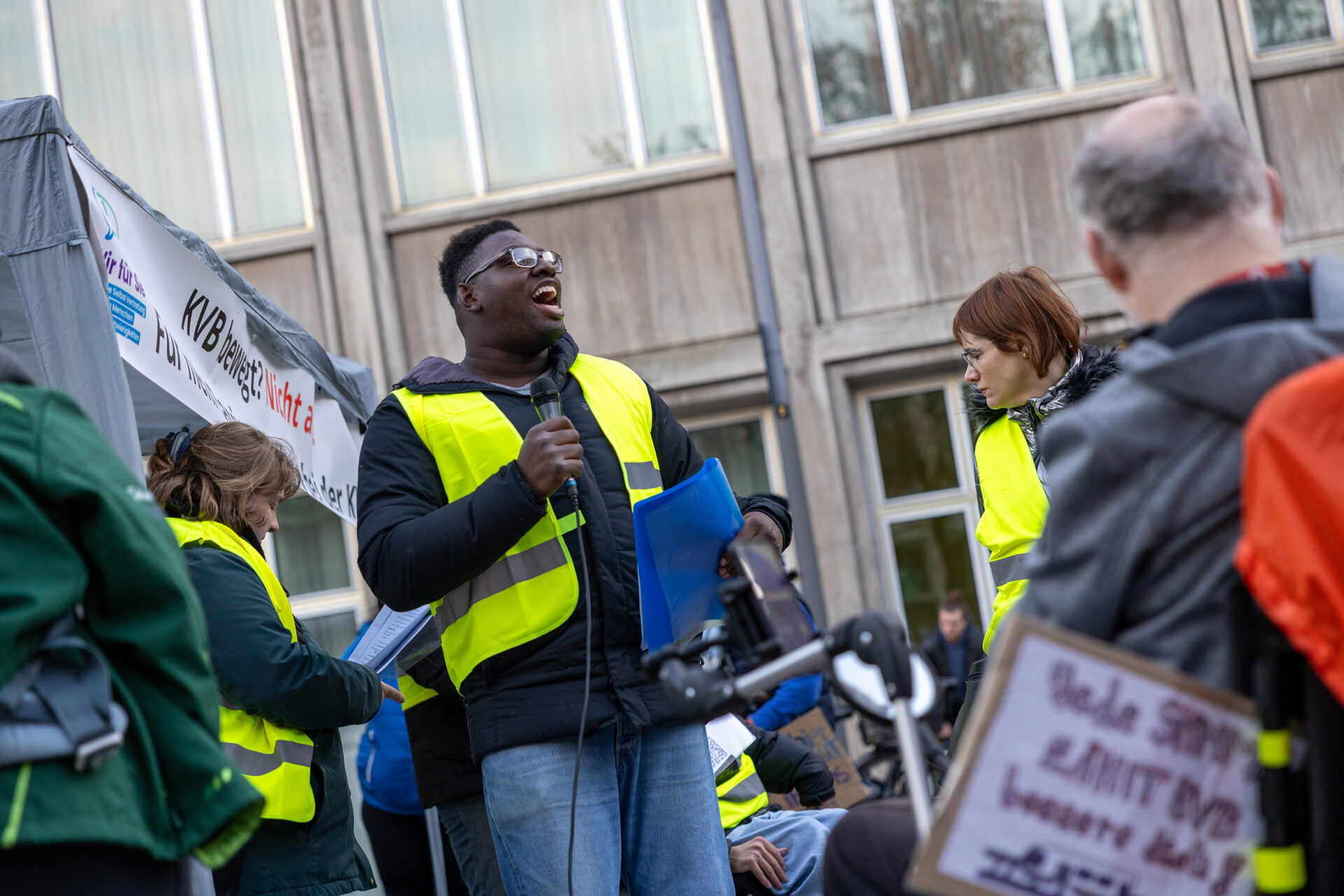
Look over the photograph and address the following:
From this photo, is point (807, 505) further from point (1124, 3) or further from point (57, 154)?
point (57, 154)

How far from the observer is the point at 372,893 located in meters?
6.40

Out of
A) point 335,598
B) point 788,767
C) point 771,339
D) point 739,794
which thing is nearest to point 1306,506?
point 739,794

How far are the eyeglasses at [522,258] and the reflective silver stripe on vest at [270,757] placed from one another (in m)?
1.30

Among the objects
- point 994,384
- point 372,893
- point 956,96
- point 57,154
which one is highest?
point 956,96

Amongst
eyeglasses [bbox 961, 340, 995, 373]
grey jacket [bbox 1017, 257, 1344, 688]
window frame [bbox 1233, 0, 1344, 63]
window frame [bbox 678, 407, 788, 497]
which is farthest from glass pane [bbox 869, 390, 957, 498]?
grey jacket [bbox 1017, 257, 1344, 688]

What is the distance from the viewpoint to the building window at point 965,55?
9.74m

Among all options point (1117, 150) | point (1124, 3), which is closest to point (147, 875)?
point (1117, 150)

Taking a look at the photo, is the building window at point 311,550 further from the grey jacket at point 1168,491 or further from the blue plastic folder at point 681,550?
the grey jacket at point 1168,491

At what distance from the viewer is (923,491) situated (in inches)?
384

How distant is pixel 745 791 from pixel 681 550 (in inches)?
67.9

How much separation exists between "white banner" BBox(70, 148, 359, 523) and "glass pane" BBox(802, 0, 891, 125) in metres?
5.66

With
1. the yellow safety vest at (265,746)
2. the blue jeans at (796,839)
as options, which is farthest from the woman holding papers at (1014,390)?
the yellow safety vest at (265,746)

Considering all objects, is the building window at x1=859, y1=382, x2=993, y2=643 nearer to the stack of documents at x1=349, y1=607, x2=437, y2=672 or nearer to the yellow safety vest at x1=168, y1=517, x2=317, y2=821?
the stack of documents at x1=349, y1=607, x2=437, y2=672

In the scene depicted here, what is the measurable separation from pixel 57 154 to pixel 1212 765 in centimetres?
287
